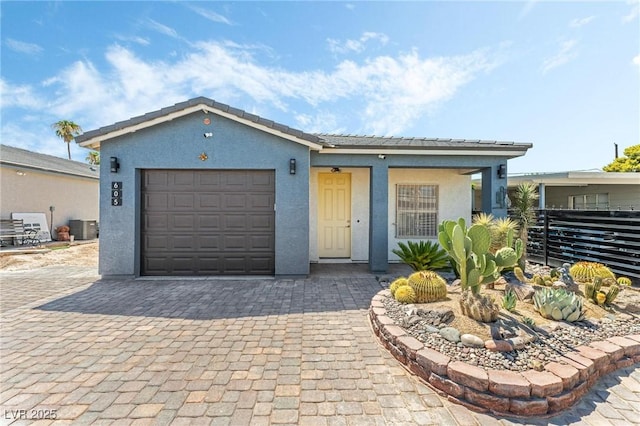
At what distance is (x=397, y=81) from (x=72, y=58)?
36.2ft

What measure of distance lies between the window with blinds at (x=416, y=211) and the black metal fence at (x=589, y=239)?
3125 millimetres

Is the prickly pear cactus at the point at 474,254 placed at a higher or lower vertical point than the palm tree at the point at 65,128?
lower

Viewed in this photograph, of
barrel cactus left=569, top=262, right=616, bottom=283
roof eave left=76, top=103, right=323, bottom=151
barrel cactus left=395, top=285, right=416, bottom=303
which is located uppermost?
roof eave left=76, top=103, right=323, bottom=151

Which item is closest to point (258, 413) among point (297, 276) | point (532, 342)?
point (532, 342)

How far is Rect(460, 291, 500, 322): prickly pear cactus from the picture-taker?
3.61 metres

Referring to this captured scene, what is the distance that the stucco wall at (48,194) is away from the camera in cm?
1267

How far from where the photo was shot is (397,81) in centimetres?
974

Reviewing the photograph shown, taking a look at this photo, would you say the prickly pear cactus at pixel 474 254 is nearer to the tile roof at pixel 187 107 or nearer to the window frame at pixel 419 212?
the tile roof at pixel 187 107

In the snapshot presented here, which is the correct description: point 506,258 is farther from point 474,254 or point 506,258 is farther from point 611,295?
point 611,295

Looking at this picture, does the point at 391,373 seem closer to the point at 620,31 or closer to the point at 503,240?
the point at 503,240

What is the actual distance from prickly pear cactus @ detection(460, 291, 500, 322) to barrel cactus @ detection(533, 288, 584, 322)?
2.92ft

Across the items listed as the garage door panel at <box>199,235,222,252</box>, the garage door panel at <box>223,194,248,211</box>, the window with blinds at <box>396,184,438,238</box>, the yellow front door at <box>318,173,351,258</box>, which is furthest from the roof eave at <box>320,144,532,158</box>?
the garage door panel at <box>199,235,222,252</box>

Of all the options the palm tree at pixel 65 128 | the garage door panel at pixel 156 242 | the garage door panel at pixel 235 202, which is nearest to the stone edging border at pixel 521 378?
the garage door panel at pixel 235 202

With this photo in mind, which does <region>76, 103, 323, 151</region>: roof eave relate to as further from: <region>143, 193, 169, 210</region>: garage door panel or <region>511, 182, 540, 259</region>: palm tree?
<region>511, 182, 540, 259</region>: palm tree
